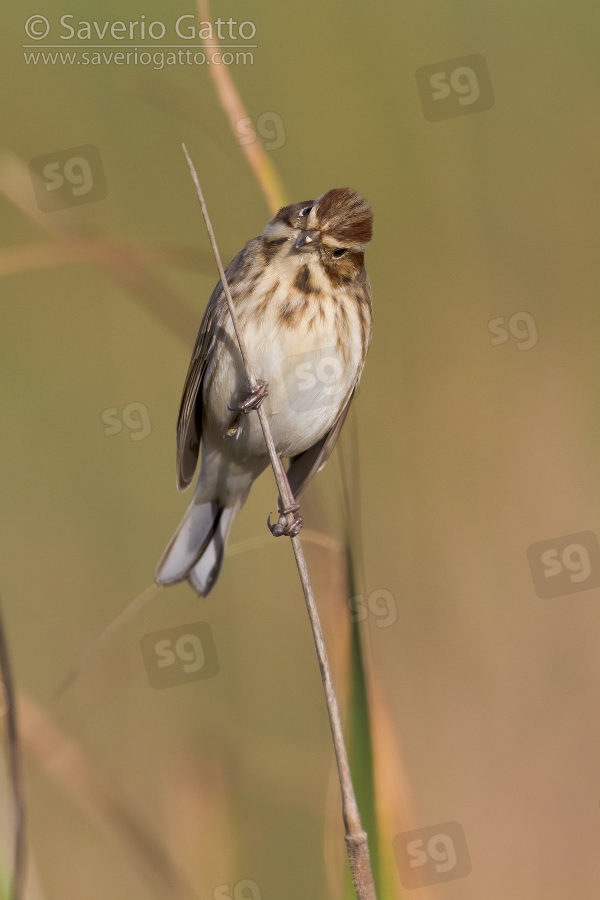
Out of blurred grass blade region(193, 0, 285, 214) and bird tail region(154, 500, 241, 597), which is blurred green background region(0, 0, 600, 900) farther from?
blurred grass blade region(193, 0, 285, 214)

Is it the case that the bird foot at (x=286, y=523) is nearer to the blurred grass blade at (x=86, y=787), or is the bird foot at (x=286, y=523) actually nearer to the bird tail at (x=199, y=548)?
the bird tail at (x=199, y=548)

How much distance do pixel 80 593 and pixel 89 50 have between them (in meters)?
2.20

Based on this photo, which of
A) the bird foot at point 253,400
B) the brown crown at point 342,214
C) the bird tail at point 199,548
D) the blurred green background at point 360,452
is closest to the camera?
the brown crown at point 342,214

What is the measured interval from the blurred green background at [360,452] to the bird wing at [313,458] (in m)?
0.08

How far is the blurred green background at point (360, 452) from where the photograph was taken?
2920 millimetres

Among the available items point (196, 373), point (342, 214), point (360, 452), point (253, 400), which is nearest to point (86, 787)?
point (253, 400)

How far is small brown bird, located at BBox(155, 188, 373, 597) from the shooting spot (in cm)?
283

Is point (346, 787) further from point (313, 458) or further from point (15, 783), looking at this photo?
point (313, 458)

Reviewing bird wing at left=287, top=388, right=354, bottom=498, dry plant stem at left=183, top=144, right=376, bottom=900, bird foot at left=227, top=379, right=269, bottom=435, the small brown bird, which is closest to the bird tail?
the small brown bird

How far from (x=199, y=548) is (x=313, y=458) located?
0.58m

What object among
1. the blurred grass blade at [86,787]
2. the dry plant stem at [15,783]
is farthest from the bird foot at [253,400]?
the dry plant stem at [15,783]

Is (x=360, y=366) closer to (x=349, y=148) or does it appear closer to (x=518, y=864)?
(x=349, y=148)

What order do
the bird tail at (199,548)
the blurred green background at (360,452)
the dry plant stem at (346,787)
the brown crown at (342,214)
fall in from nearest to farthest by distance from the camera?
the dry plant stem at (346,787)
the brown crown at (342,214)
the blurred green background at (360,452)
the bird tail at (199,548)

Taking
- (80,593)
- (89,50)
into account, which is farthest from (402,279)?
(80,593)
